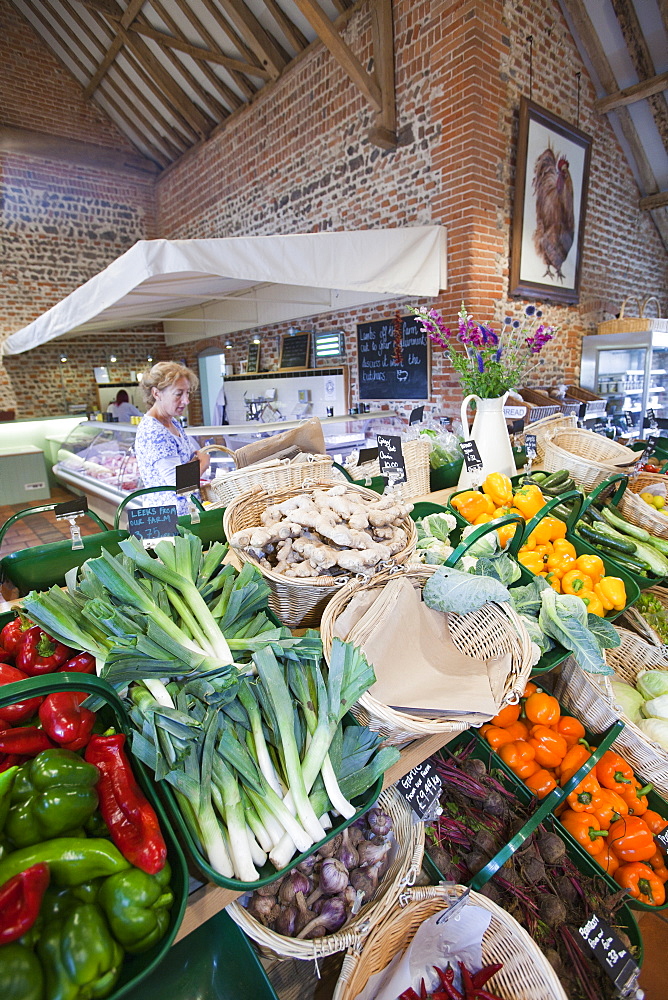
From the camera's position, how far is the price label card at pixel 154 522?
145 cm

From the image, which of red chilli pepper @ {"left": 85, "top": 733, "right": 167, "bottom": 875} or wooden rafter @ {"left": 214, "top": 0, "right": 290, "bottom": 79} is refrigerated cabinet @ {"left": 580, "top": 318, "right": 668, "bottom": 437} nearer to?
wooden rafter @ {"left": 214, "top": 0, "right": 290, "bottom": 79}

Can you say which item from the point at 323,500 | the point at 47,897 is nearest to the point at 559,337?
the point at 323,500

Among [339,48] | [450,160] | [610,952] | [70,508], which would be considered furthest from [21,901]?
[339,48]

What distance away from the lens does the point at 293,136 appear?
6.24 metres

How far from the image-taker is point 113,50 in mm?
7398

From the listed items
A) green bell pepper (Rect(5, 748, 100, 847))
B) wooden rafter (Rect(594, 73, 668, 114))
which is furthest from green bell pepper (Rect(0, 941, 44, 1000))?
wooden rafter (Rect(594, 73, 668, 114))

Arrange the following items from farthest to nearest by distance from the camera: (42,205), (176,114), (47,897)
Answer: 1. (42,205)
2. (176,114)
3. (47,897)

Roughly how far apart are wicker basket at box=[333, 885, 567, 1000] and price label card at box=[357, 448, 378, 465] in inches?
66.0

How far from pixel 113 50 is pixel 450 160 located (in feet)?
20.6

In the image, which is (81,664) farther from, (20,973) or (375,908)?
(375,908)

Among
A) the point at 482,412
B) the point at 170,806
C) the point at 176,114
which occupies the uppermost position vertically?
the point at 176,114

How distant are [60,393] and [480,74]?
8427 mm

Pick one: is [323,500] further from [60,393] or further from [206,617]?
[60,393]

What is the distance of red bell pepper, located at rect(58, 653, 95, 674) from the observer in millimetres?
918
